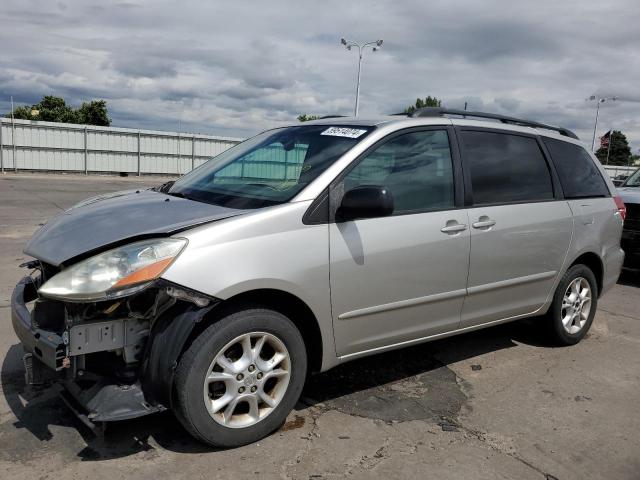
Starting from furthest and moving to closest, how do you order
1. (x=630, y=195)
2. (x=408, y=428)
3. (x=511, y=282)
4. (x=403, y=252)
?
1. (x=630, y=195)
2. (x=511, y=282)
3. (x=403, y=252)
4. (x=408, y=428)

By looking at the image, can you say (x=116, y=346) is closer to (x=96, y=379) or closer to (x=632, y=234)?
(x=96, y=379)

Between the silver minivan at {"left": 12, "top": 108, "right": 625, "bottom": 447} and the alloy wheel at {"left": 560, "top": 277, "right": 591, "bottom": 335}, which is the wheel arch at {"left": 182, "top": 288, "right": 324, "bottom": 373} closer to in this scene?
the silver minivan at {"left": 12, "top": 108, "right": 625, "bottom": 447}

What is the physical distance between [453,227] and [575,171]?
180 cm

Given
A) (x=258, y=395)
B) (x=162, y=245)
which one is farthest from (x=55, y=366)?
(x=258, y=395)

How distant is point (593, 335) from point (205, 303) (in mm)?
4087

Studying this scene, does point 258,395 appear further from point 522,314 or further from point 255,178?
point 522,314

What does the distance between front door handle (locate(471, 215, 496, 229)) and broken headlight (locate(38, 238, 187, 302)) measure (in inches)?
79.3

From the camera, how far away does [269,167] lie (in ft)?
12.3

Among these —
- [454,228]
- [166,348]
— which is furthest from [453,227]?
[166,348]

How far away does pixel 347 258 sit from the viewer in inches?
125

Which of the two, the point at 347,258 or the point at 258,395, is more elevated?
the point at 347,258

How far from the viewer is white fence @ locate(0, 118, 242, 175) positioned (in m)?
24.0

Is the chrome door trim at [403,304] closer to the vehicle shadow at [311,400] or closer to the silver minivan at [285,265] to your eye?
the silver minivan at [285,265]

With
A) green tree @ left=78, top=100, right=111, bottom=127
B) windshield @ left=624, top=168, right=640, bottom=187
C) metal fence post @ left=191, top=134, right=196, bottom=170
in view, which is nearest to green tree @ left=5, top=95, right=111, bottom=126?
green tree @ left=78, top=100, right=111, bottom=127
